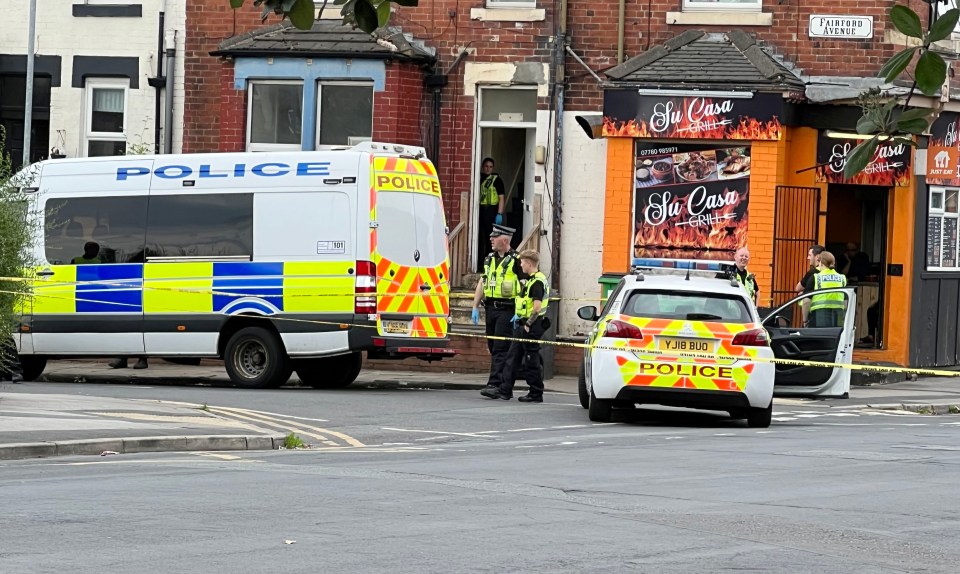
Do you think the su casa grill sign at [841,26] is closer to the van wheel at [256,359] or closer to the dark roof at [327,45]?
the dark roof at [327,45]

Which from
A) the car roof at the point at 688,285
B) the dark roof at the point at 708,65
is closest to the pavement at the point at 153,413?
the car roof at the point at 688,285

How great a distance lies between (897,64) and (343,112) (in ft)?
69.1

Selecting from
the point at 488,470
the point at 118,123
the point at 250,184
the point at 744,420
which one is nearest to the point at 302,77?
the point at 118,123

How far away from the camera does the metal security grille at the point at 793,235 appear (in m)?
23.5

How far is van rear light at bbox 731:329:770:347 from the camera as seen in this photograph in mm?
15266

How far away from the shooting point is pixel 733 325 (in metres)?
15.3

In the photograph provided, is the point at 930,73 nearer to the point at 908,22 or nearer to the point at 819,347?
the point at 908,22

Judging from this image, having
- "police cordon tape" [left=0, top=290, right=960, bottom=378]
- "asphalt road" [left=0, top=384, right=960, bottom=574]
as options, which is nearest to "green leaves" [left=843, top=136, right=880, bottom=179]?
"asphalt road" [left=0, top=384, right=960, bottom=574]

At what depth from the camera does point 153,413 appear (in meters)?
15.0

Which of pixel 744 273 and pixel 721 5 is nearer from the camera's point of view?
pixel 744 273

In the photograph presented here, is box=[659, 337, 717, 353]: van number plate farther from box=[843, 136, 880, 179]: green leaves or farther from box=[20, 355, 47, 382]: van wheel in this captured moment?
box=[843, 136, 880, 179]: green leaves

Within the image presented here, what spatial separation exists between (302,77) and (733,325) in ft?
37.0

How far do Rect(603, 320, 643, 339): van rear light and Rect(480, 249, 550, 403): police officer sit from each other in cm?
287

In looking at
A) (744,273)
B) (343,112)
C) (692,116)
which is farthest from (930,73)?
(343,112)
